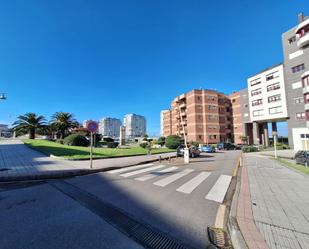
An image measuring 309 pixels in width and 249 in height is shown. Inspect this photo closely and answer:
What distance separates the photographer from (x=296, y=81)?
37812 mm

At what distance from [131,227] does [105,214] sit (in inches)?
39.8

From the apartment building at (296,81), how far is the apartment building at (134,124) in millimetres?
121730

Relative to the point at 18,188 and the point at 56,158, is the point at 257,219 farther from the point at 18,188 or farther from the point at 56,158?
the point at 56,158

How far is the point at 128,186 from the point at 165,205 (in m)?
2.63

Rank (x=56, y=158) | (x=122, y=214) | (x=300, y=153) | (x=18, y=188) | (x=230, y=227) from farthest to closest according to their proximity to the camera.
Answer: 1. (x=300, y=153)
2. (x=56, y=158)
3. (x=18, y=188)
4. (x=122, y=214)
5. (x=230, y=227)

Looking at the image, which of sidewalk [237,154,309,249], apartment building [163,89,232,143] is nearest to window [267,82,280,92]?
apartment building [163,89,232,143]

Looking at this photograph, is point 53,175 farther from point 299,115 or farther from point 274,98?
point 274,98

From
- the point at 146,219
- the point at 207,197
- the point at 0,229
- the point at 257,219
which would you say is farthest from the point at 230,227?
the point at 0,229

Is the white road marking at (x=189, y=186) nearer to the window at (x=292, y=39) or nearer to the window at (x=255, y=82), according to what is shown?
the window at (x=292, y=39)

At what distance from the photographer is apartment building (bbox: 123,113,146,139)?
155363 millimetres

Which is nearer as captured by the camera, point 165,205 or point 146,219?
point 146,219

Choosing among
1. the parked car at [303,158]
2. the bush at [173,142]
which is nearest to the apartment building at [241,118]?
the bush at [173,142]

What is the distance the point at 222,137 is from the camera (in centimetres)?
6134

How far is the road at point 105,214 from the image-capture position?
3451 millimetres
